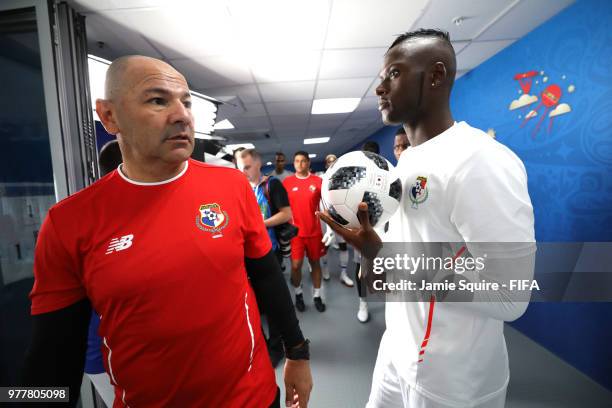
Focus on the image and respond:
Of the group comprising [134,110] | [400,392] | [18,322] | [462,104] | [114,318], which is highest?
[462,104]

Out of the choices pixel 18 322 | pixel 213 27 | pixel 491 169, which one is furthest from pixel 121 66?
pixel 18 322

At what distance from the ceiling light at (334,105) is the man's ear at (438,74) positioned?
3414mm

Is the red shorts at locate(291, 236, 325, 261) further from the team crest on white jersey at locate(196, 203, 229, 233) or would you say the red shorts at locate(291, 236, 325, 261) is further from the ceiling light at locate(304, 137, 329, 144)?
the ceiling light at locate(304, 137, 329, 144)

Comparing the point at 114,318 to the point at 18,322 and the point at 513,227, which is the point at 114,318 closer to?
the point at 513,227

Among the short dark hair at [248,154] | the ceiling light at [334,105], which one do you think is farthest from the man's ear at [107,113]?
the ceiling light at [334,105]

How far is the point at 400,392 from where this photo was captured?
3.02ft

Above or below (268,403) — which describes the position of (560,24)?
above

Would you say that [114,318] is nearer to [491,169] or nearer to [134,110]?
[134,110]

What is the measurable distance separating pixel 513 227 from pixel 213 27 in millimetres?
2257

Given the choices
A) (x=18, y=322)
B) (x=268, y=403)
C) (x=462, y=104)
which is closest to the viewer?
(x=268, y=403)

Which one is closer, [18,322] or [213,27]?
[18,322]

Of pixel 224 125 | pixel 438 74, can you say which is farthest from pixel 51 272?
pixel 224 125

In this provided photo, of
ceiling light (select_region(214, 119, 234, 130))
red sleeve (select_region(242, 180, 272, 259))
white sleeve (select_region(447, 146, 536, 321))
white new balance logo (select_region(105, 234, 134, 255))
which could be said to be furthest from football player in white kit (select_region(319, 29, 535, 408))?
ceiling light (select_region(214, 119, 234, 130))

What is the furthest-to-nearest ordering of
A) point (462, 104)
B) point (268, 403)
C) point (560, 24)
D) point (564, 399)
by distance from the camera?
point (462, 104)
point (560, 24)
point (564, 399)
point (268, 403)
